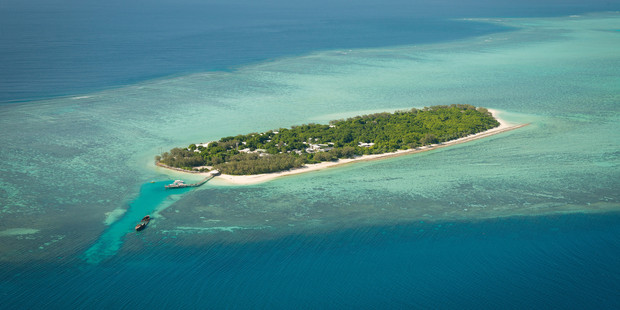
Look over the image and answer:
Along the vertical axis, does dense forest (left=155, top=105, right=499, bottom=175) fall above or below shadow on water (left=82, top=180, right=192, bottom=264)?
above

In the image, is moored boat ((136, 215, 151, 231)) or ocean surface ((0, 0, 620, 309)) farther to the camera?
moored boat ((136, 215, 151, 231))

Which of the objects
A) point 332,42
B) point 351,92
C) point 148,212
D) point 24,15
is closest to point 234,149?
point 148,212

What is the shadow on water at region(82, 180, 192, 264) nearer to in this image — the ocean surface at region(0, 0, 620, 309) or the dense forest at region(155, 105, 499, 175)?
the ocean surface at region(0, 0, 620, 309)

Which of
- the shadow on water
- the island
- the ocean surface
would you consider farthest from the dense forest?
the shadow on water

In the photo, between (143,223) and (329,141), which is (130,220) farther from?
(329,141)

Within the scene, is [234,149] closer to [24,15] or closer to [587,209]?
[587,209]

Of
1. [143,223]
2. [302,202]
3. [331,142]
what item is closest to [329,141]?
[331,142]
